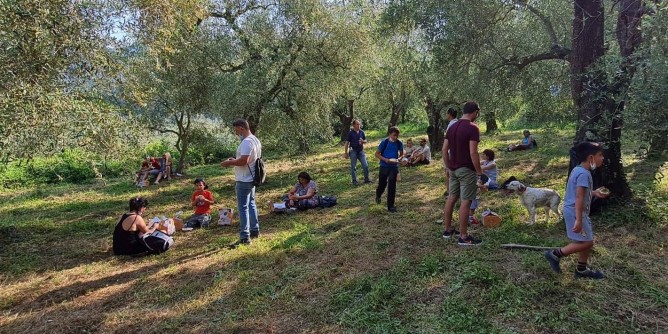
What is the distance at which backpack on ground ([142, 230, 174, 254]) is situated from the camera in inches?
248

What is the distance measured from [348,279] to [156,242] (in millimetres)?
3301

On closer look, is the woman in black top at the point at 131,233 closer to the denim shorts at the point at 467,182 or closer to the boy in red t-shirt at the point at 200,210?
the boy in red t-shirt at the point at 200,210

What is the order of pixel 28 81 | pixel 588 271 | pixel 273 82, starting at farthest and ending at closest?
pixel 273 82
pixel 28 81
pixel 588 271

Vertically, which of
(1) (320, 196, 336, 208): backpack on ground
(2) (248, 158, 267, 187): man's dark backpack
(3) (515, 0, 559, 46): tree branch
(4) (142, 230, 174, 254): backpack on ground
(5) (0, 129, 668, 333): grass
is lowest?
(5) (0, 129, 668, 333): grass

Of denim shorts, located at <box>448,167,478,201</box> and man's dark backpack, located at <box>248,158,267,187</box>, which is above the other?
man's dark backpack, located at <box>248,158,267,187</box>

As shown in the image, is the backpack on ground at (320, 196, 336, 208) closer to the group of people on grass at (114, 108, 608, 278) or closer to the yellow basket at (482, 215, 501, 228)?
the group of people on grass at (114, 108, 608, 278)

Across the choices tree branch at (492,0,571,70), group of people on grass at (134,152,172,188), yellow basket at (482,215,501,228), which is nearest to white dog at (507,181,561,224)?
yellow basket at (482,215,501,228)

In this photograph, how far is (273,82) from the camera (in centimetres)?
1105

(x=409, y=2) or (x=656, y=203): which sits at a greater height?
(x=409, y=2)

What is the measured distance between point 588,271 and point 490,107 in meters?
6.27

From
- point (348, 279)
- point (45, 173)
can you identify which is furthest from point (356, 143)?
point (45, 173)

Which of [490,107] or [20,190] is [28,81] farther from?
[20,190]

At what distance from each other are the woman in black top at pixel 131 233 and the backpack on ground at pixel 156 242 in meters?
0.07

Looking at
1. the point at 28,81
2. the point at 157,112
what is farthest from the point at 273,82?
the point at 28,81
